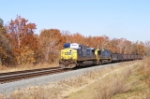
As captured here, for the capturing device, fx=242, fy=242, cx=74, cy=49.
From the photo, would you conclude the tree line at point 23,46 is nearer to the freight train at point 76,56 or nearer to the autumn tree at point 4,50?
the autumn tree at point 4,50

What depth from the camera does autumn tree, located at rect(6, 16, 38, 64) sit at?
4839cm

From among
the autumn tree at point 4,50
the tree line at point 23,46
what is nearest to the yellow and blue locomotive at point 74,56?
the tree line at point 23,46

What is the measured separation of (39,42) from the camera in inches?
2313

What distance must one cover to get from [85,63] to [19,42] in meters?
22.7

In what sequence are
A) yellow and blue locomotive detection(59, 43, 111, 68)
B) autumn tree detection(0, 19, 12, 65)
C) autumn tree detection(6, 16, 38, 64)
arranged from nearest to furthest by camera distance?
1. yellow and blue locomotive detection(59, 43, 111, 68)
2. autumn tree detection(0, 19, 12, 65)
3. autumn tree detection(6, 16, 38, 64)

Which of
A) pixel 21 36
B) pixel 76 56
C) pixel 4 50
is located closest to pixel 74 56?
pixel 76 56

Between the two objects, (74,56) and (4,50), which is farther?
(4,50)

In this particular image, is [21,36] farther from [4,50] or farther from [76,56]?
[76,56]

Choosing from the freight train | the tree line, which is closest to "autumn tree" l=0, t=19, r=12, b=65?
the tree line

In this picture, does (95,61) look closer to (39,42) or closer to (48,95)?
(39,42)

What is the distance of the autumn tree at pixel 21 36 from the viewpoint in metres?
48.4

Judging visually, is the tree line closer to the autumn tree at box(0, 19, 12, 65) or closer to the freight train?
the autumn tree at box(0, 19, 12, 65)

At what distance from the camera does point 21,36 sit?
53.1m

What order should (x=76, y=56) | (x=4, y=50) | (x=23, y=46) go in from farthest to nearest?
(x=23, y=46)
(x=4, y=50)
(x=76, y=56)
